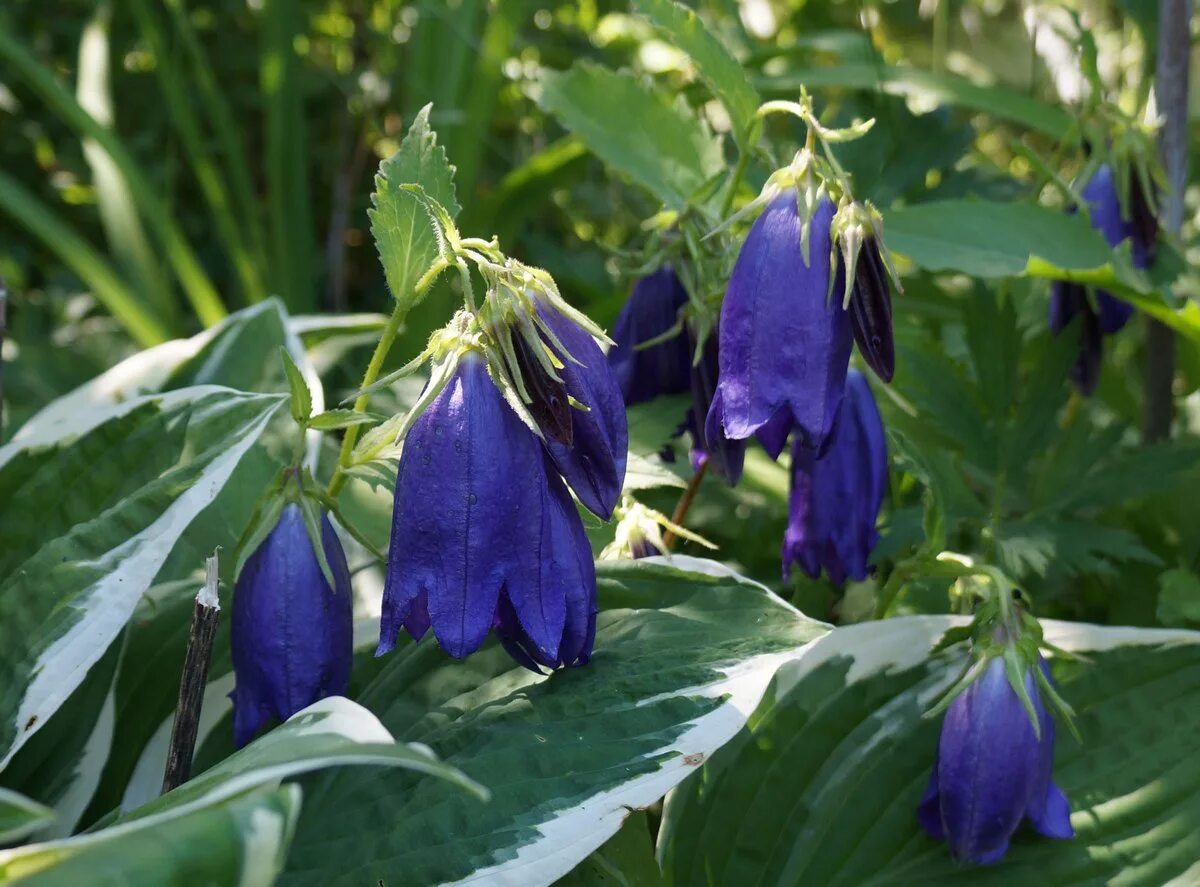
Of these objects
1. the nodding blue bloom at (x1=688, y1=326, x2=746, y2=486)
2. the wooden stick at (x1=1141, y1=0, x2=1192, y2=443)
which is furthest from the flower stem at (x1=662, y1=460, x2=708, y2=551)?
the wooden stick at (x1=1141, y1=0, x2=1192, y2=443)

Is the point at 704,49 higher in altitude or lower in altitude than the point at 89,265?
higher

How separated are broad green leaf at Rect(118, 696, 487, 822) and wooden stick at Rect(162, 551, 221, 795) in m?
0.09

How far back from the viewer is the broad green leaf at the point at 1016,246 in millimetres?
1056

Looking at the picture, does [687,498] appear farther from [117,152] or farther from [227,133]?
[227,133]

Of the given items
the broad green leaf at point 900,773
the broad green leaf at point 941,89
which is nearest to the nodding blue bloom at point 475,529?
the broad green leaf at point 900,773

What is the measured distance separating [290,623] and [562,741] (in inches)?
7.5

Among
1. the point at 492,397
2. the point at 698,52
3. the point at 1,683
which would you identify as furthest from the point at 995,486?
the point at 1,683

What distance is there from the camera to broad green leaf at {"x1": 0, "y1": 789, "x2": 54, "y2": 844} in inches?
21.0

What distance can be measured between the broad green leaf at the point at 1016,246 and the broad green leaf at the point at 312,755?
0.65 m

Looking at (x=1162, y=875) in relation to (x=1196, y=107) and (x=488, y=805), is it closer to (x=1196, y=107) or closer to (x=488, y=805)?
(x=488, y=805)

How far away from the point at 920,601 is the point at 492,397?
59cm

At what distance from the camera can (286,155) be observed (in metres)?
2.20

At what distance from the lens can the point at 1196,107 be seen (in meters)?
2.04

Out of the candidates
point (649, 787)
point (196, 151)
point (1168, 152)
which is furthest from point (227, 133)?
point (649, 787)
